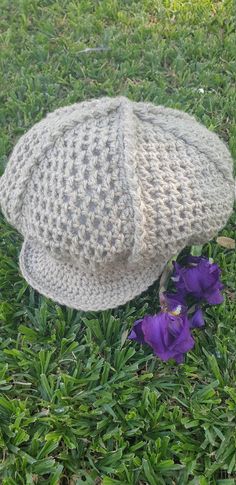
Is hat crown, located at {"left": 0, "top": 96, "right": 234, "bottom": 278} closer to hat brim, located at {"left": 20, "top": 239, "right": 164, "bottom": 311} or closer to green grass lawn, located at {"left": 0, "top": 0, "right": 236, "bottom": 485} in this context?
hat brim, located at {"left": 20, "top": 239, "right": 164, "bottom": 311}

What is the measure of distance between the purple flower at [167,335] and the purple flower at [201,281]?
140mm

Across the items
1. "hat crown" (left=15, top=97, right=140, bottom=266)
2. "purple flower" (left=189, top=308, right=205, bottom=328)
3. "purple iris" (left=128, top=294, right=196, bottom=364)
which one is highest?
"hat crown" (left=15, top=97, right=140, bottom=266)

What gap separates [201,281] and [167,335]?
213 mm

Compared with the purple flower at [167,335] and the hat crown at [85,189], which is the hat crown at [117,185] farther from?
the purple flower at [167,335]

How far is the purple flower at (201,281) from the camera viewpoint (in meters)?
1.68

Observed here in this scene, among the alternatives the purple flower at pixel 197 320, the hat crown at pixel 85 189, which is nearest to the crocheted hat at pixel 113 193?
the hat crown at pixel 85 189

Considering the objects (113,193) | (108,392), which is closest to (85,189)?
(113,193)

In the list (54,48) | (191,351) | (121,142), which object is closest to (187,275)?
(191,351)

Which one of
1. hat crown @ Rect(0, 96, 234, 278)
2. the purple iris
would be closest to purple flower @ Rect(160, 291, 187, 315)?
the purple iris

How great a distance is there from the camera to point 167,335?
1.55 m

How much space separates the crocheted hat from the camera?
4.68 feet

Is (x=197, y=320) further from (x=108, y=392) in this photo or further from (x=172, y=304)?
(x=108, y=392)

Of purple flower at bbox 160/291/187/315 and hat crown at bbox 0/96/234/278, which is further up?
hat crown at bbox 0/96/234/278

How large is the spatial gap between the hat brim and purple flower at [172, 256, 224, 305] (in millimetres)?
106
